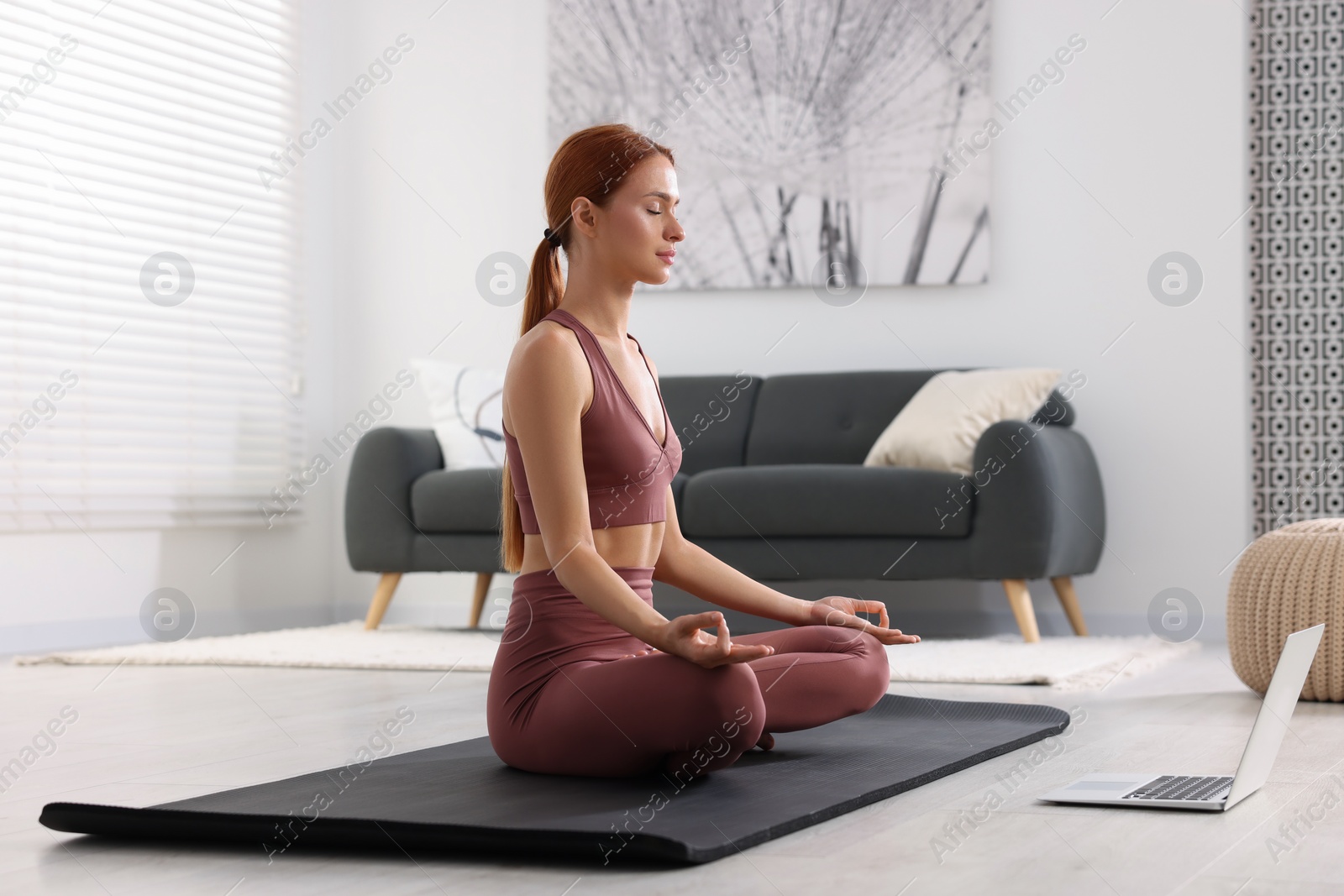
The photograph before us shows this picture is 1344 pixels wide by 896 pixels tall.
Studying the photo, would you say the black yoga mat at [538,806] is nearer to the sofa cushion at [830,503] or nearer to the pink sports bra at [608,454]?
the pink sports bra at [608,454]

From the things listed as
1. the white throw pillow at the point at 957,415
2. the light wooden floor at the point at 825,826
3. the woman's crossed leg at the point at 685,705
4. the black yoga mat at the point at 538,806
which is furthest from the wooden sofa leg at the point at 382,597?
the woman's crossed leg at the point at 685,705

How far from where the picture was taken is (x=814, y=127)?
16.8 ft

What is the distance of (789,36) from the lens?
5.16 metres

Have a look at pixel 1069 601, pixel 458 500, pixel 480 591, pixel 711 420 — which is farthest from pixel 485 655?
pixel 1069 601

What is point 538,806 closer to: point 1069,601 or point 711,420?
point 1069,601

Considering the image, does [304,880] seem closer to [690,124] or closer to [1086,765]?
[1086,765]

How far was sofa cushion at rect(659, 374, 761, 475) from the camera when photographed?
485 centimetres

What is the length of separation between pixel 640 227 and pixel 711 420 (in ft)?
9.61

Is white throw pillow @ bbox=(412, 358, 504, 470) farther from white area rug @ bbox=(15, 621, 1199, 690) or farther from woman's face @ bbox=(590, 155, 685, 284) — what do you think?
woman's face @ bbox=(590, 155, 685, 284)

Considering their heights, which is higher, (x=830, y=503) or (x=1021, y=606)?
(x=830, y=503)

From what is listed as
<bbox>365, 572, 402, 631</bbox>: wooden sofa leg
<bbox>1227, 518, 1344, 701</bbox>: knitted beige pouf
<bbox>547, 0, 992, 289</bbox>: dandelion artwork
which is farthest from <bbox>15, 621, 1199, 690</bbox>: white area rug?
<bbox>547, 0, 992, 289</bbox>: dandelion artwork

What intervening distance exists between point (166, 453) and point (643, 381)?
3.29 m

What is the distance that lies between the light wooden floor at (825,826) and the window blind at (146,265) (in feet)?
5.74

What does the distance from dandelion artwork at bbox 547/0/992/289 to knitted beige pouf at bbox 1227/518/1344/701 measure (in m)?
2.16
